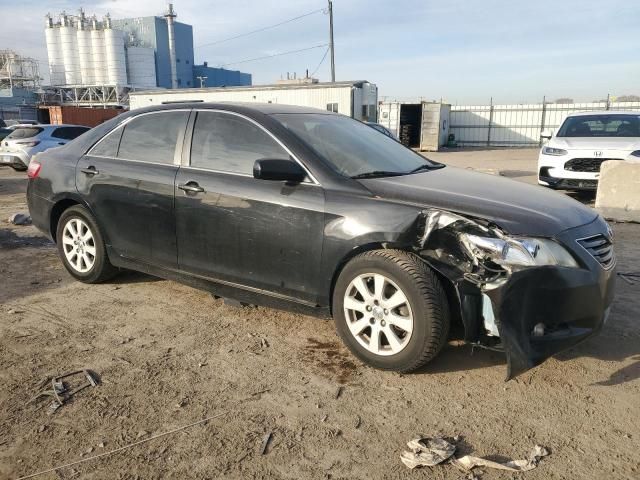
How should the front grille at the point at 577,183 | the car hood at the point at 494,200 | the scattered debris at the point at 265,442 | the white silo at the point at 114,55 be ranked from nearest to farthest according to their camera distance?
the scattered debris at the point at 265,442 < the car hood at the point at 494,200 < the front grille at the point at 577,183 < the white silo at the point at 114,55

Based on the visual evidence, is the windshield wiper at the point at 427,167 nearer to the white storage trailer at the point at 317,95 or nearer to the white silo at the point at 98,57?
the white storage trailer at the point at 317,95

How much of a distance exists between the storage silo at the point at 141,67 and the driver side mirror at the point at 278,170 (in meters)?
63.8

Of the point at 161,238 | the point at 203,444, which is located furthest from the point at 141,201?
the point at 203,444

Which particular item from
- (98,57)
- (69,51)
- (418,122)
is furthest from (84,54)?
(418,122)

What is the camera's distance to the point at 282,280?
3418 mm

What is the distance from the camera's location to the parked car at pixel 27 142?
1366 cm

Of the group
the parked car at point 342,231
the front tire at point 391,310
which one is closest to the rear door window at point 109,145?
the parked car at point 342,231

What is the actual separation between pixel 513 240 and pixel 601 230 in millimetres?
806

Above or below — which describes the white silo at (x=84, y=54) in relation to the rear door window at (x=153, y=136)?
above

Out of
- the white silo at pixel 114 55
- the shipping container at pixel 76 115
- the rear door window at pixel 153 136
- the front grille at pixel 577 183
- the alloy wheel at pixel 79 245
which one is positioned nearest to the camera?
the rear door window at pixel 153 136

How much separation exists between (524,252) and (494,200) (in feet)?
1.48

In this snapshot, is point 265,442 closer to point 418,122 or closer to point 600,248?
point 600,248

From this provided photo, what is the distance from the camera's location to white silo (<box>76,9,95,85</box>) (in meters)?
59.3

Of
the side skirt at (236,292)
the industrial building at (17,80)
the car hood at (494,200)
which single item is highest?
the industrial building at (17,80)
